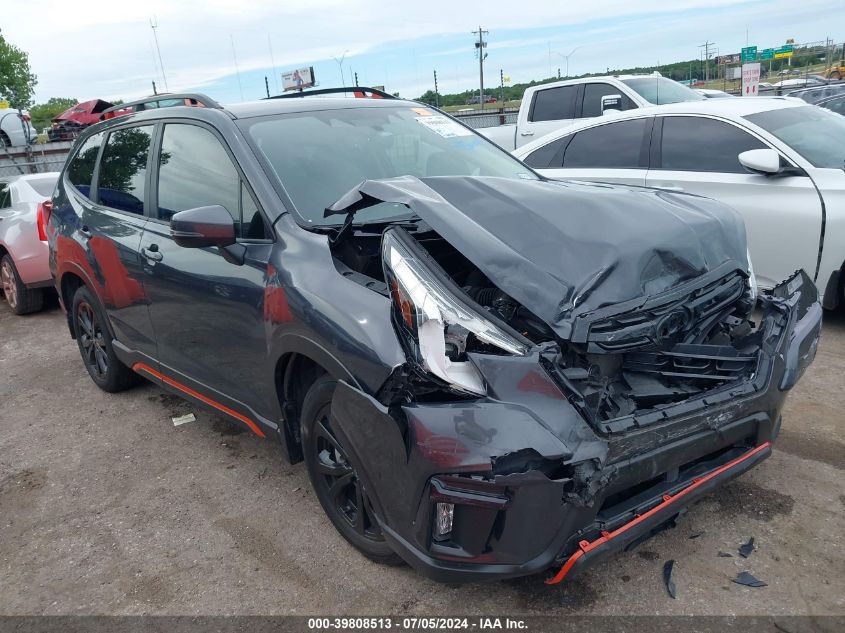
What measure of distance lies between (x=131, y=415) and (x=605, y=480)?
3659mm

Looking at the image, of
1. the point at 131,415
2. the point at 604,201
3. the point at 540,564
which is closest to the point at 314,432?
the point at 540,564

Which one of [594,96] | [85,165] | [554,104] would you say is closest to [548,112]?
[554,104]

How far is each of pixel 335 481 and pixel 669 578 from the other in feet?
4.40

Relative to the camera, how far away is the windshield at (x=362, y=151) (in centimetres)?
313

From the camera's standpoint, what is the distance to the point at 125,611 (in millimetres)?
2721

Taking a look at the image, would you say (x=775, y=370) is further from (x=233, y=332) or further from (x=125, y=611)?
(x=125, y=611)

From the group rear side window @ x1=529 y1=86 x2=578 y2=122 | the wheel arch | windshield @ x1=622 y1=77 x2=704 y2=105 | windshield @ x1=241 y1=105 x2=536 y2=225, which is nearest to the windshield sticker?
windshield @ x1=241 y1=105 x2=536 y2=225

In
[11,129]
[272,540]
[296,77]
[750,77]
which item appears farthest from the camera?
[296,77]

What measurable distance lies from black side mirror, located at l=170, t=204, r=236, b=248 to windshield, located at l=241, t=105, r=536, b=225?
315mm

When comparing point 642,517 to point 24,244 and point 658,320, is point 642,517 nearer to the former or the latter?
point 658,320

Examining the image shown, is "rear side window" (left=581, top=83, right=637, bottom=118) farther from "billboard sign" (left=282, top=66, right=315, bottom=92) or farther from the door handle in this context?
"billboard sign" (left=282, top=66, right=315, bottom=92)

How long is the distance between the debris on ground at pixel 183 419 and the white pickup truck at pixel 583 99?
682 centimetres

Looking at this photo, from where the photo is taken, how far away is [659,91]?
9914 millimetres

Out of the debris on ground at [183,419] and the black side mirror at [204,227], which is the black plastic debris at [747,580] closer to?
the black side mirror at [204,227]
